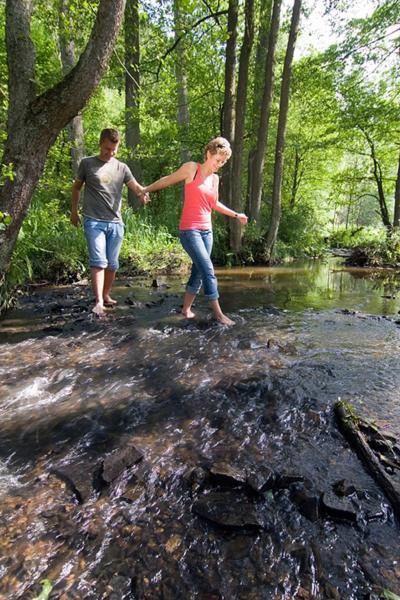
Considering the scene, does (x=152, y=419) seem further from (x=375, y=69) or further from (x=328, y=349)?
(x=375, y=69)

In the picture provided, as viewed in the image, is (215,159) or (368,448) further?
(215,159)

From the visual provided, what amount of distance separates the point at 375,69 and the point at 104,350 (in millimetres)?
16435

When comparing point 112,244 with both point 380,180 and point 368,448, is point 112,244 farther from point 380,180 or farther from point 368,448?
point 380,180

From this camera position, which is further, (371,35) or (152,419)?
(371,35)

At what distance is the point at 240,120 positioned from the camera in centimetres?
1251

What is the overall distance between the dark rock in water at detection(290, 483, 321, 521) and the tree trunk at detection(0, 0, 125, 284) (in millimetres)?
4255

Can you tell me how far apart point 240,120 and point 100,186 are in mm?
8853

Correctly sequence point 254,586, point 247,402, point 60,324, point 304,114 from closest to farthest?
1. point 254,586
2. point 247,402
3. point 60,324
4. point 304,114

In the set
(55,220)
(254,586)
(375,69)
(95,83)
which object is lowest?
(254,586)

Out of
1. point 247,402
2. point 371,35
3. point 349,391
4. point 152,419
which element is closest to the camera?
point 152,419

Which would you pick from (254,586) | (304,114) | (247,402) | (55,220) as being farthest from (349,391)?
(304,114)

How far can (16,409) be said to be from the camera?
9.30 ft

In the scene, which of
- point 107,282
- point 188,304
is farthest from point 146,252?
point 188,304

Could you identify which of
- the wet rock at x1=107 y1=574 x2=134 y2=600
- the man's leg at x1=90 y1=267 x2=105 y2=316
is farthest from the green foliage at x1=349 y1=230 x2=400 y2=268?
the wet rock at x1=107 y1=574 x2=134 y2=600
